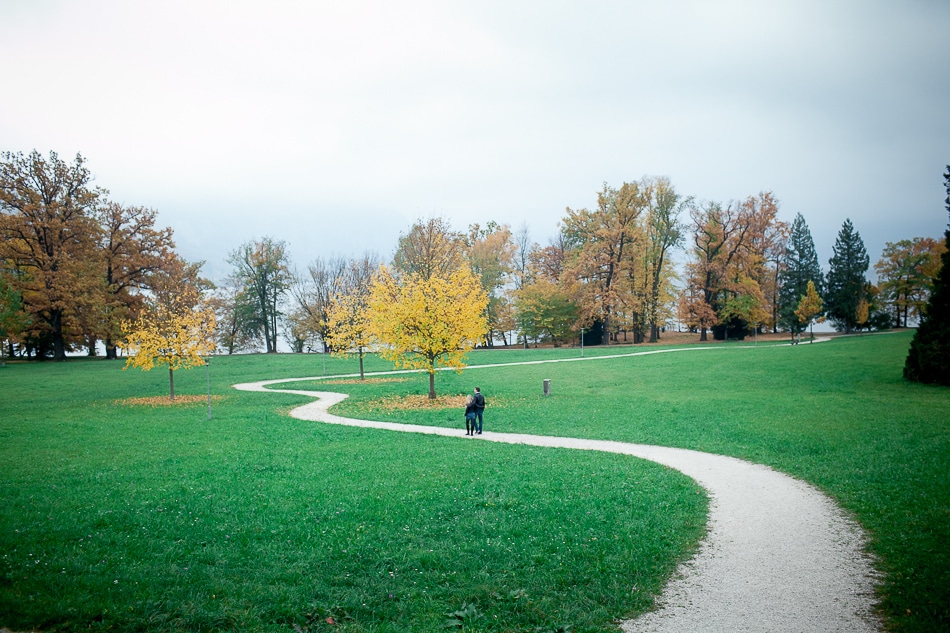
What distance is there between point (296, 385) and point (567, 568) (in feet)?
98.6

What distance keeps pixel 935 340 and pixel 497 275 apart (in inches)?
1978

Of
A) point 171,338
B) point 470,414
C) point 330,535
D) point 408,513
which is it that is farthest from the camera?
point 171,338

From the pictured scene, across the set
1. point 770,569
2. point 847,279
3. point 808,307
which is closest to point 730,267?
point 808,307

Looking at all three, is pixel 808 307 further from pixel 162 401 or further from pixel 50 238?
pixel 50 238

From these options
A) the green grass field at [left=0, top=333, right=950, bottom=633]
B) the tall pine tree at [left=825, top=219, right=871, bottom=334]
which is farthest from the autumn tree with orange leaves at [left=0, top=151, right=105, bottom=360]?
the tall pine tree at [left=825, top=219, right=871, bottom=334]

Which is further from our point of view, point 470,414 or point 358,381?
point 358,381

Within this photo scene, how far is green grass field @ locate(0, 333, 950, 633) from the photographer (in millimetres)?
6043

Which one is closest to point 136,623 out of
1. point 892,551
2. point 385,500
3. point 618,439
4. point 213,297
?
point 385,500

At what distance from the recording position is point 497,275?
70.6m

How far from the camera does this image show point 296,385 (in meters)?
34.5

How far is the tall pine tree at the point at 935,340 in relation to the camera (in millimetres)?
23078

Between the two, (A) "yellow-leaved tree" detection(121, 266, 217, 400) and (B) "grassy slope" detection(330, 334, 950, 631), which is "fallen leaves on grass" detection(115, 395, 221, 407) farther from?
(B) "grassy slope" detection(330, 334, 950, 631)

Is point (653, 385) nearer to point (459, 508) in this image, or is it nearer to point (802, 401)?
point (802, 401)

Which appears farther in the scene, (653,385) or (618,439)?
(653,385)
